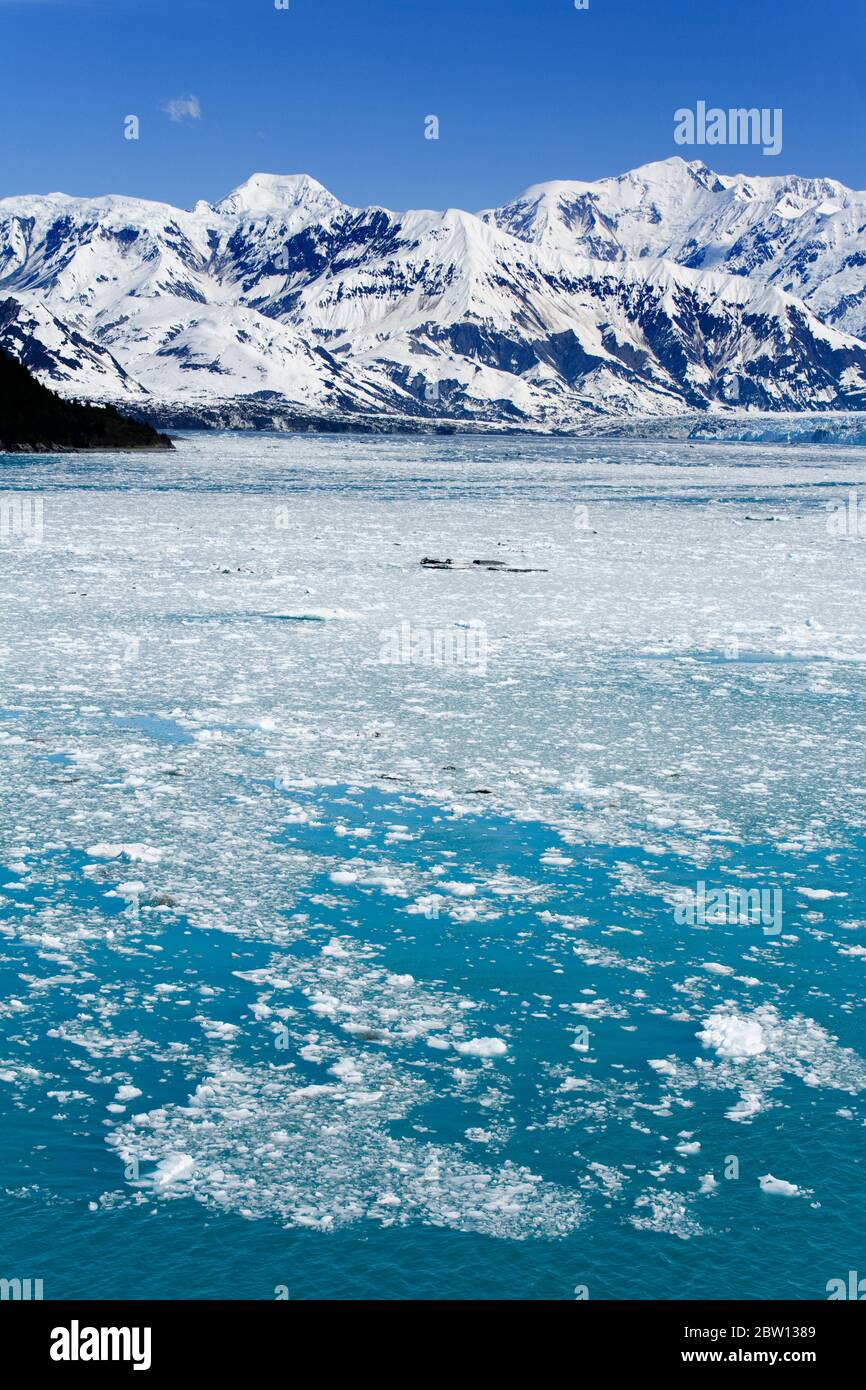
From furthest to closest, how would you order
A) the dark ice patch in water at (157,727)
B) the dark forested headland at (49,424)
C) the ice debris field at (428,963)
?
the dark forested headland at (49,424) → the dark ice patch in water at (157,727) → the ice debris field at (428,963)

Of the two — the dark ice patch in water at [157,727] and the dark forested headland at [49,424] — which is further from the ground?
the dark forested headland at [49,424]

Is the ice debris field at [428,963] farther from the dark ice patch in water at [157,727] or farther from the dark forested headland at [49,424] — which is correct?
the dark forested headland at [49,424]

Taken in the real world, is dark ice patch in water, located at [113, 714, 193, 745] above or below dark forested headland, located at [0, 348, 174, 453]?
below

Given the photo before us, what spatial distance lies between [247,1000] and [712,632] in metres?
14.7

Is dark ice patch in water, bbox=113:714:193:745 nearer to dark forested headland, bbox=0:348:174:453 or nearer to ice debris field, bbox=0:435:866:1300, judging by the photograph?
ice debris field, bbox=0:435:866:1300

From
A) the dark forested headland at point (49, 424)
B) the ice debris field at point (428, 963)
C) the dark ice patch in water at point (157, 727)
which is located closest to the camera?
the ice debris field at point (428, 963)

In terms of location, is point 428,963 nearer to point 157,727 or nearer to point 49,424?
point 157,727

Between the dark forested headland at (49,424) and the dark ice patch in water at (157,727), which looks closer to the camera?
the dark ice patch in water at (157,727)

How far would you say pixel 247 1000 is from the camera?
8258 mm

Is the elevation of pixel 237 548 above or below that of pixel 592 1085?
above

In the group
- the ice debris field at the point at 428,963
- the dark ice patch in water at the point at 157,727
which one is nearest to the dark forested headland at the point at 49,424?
the ice debris field at the point at 428,963

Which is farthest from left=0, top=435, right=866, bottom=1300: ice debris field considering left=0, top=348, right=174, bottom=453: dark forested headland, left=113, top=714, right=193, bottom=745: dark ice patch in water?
left=0, top=348, right=174, bottom=453: dark forested headland
